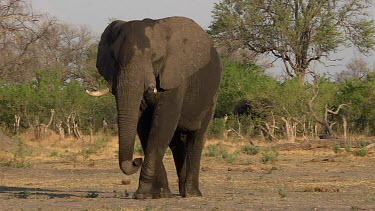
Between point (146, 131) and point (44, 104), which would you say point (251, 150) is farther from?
point (44, 104)

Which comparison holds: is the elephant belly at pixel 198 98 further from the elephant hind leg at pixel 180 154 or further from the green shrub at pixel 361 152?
the green shrub at pixel 361 152

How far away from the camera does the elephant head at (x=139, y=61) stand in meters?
9.52

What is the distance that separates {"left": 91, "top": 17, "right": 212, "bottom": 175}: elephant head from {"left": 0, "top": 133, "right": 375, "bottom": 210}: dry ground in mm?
962

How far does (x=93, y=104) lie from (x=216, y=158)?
1665cm

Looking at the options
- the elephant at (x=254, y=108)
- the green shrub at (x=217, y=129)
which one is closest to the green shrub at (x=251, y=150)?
the elephant at (x=254, y=108)

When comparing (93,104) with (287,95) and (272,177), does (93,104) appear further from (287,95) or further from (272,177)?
(272,177)

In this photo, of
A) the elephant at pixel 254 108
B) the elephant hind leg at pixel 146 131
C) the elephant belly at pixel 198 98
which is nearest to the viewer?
the elephant hind leg at pixel 146 131

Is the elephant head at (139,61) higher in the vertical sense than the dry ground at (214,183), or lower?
higher

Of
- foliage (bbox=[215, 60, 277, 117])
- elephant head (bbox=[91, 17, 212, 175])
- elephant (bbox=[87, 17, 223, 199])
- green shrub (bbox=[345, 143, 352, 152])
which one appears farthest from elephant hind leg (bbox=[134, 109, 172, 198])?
foliage (bbox=[215, 60, 277, 117])

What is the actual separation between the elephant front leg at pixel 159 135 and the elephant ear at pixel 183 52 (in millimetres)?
177

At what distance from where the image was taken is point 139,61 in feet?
32.1

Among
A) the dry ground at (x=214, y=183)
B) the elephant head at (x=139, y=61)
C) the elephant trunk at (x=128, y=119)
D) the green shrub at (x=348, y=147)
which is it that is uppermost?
the elephant head at (x=139, y=61)

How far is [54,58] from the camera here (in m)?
67.4

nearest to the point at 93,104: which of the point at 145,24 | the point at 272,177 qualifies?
the point at 272,177
